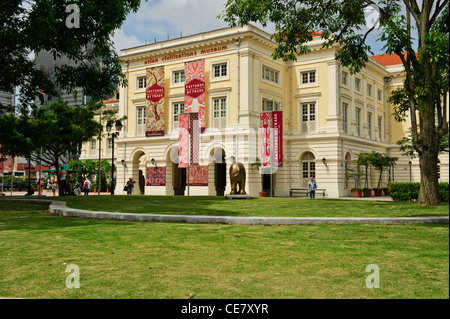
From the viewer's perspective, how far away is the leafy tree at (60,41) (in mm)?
14992

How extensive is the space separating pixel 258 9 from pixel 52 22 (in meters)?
9.00

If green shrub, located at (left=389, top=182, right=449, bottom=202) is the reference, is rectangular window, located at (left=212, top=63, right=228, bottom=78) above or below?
above

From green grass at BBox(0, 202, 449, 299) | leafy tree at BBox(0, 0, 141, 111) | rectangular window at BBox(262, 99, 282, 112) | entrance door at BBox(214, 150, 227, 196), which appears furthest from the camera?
entrance door at BBox(214, 150, 227, 196)

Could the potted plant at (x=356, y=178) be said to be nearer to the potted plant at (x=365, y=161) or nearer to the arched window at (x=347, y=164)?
the arched window at (x=347, y=164)

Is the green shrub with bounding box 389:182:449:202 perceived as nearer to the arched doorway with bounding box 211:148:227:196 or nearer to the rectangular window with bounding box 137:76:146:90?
the arched doorway with bounding box 211:148:227:196

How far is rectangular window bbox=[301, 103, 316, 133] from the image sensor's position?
4056cm

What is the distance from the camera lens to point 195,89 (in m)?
39.8

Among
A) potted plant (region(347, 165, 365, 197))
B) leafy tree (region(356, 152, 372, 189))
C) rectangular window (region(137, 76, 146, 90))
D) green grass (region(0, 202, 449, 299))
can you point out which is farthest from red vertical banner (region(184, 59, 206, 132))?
green grass (region(0, 202, 449, 299))

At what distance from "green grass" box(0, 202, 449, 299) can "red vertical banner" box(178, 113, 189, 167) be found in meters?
26.6

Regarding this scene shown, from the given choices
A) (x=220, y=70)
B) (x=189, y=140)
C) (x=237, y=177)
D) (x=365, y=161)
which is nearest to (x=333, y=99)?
(x=365, y=161)

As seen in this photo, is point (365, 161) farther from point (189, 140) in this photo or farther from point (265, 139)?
point (189, 140)

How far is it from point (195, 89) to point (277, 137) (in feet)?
33.8

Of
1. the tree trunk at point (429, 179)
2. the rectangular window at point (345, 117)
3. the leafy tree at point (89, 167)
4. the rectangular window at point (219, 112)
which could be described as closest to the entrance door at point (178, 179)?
the rectangular window at point (219, 112)
